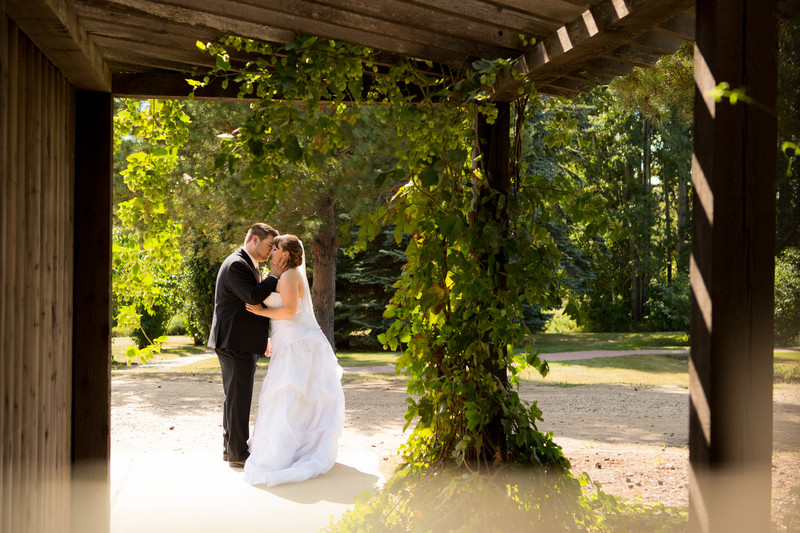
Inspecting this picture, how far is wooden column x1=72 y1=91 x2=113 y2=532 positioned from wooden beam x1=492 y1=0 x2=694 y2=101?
6.86 feet

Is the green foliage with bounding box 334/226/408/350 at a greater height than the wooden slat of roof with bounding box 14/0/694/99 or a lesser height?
lesser

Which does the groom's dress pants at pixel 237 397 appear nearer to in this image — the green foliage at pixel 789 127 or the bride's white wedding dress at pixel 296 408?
the bride's white wedding dress at pixel 296 408

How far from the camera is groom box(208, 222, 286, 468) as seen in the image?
19.3 feet

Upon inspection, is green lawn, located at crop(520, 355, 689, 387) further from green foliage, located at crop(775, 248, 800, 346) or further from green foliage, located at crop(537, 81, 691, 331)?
green foliage, located at crop(537, 81, 691, 331)

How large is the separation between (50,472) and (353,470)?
289 centimetres

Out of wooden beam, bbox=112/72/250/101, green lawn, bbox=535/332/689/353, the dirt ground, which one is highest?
wooden beam, bbox=112/72/250/101

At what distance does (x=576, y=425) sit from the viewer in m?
8.56

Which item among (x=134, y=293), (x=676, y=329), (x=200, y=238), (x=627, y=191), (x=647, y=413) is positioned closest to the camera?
(x=134, y=293)

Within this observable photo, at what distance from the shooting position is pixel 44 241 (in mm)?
3248

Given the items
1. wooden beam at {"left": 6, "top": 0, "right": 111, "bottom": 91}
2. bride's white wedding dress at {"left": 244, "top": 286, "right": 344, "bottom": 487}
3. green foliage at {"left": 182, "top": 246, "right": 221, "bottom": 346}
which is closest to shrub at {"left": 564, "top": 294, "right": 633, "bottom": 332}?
green foliage at {"left": 182, "top": 246, "right": 221, "bottom": 346}

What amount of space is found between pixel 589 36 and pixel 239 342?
12.9 feet

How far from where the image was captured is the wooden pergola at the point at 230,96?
2.25 m

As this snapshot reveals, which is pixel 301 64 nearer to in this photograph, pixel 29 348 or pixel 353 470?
pixel 29 348

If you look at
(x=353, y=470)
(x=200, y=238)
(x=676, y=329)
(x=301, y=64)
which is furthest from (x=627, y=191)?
(x=301, y=64)
